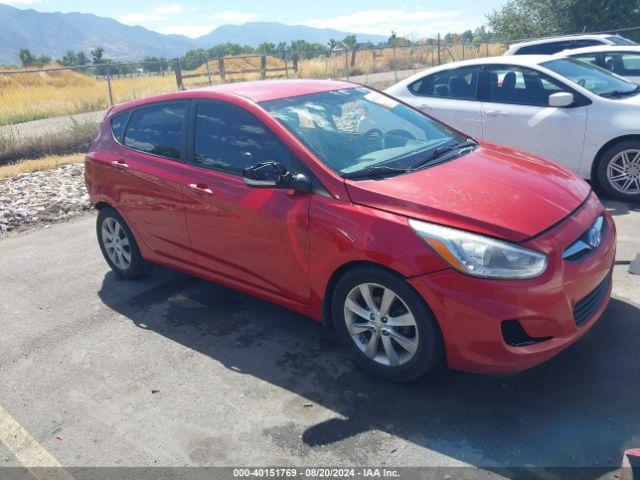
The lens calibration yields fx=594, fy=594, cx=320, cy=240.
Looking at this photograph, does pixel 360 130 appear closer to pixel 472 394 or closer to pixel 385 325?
pixel 385 325

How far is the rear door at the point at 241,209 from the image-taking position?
3.78 m

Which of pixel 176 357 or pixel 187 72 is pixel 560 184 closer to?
pixel 176 357

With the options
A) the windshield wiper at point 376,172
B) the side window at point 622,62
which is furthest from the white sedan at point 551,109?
the windshield wiper at point 376,172

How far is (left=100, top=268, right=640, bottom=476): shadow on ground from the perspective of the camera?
9.68 ft

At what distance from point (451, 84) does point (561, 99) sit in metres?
1.65

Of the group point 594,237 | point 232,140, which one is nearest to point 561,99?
point 594,237

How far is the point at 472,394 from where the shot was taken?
3.38 m

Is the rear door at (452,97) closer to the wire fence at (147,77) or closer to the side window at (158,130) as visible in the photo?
the side window at (158,130)

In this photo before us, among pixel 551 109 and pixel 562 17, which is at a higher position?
pixel 562 17

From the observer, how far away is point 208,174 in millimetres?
4270

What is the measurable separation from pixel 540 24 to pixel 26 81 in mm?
24953

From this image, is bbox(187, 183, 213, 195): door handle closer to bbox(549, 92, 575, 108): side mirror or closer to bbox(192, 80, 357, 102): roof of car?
bbox(192, 80, 357, 102): roof of car

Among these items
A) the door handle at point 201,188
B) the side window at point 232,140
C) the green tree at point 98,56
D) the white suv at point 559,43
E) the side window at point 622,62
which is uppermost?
the green tree at point 98,56

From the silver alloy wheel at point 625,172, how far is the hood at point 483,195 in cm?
277
